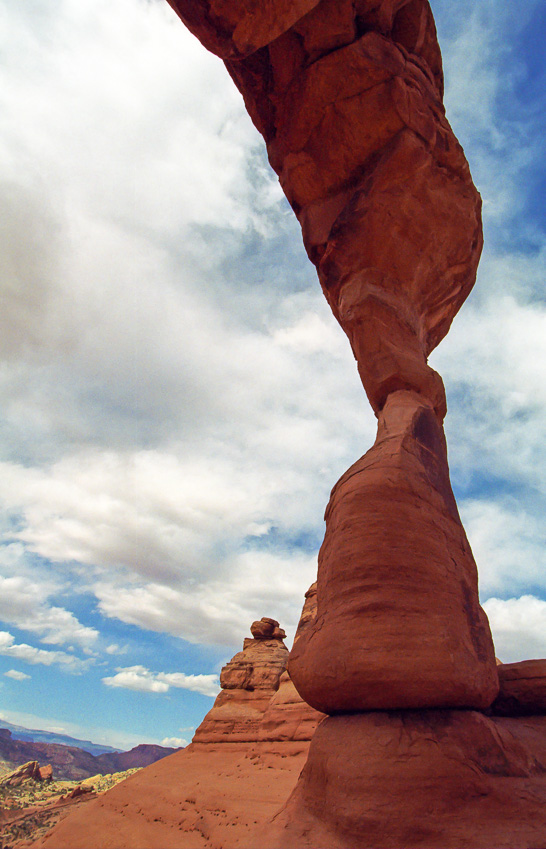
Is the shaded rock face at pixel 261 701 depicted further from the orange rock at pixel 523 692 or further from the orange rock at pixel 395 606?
the orange rock at pixel 395 606

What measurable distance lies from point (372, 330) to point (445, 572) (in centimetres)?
370

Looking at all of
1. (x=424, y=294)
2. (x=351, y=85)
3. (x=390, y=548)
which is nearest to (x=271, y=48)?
(x=351, y=85)

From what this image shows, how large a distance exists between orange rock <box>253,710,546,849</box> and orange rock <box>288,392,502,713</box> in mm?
167

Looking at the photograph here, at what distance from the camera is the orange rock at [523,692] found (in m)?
4.16

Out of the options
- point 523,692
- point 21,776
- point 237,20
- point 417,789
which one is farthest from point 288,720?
point 21,776

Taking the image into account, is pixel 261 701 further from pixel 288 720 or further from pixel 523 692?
pixel 523 692

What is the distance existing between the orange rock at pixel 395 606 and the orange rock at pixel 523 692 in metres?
0.87

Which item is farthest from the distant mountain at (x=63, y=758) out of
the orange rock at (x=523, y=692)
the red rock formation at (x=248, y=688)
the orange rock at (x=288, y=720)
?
the orange rock at (x=523, y=692)

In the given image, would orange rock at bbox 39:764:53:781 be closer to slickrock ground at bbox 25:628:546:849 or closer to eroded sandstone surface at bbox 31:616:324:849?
eroded sandstone surface at bbox 31:616:324:849

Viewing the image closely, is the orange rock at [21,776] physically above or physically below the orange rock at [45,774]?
above

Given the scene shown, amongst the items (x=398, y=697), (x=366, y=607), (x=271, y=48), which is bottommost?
(x=398, y=697)

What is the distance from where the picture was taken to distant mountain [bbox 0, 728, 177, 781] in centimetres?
4697

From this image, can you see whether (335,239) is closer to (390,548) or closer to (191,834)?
(390,548)

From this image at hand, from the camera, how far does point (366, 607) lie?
342 cm
